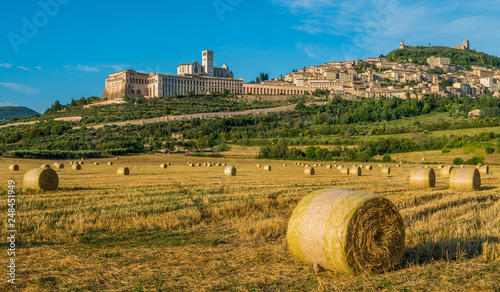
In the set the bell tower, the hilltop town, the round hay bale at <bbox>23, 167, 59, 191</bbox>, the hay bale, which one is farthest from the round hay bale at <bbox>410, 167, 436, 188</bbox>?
the bell tower

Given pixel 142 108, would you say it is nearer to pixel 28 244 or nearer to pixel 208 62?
pixel 208 62

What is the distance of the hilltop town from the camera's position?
13462 cm

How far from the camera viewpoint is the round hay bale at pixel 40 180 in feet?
42.1

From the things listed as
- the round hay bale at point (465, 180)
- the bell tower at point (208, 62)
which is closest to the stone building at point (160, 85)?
the bell tower at point (208, 62)

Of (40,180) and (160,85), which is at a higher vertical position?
(160,85)

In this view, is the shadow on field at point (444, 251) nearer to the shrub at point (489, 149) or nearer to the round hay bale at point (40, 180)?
the round hay bale at point (40, 180)

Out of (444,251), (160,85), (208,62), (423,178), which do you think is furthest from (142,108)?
(444,251)

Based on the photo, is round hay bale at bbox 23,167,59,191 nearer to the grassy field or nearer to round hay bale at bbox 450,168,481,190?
the grassy field

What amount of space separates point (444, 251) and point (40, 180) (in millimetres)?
11722

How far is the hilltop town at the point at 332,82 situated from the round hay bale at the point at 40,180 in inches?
4418

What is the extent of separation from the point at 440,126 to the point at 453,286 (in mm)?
66138

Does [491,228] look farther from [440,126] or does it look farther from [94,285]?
[440,126]

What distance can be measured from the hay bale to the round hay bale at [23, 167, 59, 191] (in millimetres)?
10164

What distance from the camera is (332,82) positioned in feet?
508
